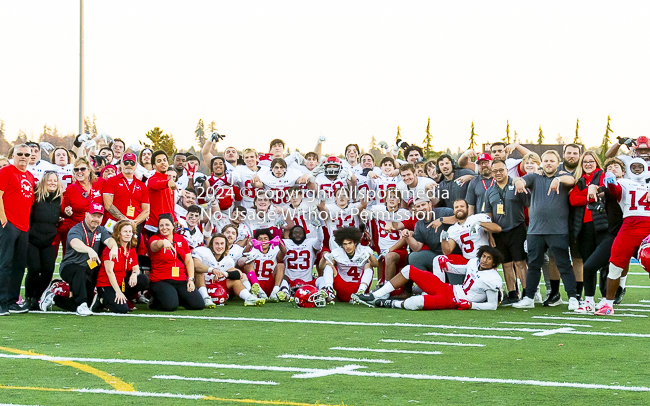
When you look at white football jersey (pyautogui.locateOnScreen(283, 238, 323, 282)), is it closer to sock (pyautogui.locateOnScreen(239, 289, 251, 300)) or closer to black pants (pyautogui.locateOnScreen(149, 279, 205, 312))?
sock (pyautogui.locateOnScreen(239, 289, 251, 300))

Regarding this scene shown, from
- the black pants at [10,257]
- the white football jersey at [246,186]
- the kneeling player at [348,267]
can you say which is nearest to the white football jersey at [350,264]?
the kneeling player at [348,267]

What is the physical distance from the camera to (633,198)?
9039 millimetres

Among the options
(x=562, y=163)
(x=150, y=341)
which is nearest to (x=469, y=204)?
(x=562, y=163)

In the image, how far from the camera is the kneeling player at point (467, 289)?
386 inches

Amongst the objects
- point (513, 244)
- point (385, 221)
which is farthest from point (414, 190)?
point (513, 244)

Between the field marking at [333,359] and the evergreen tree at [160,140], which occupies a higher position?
the evergreen tree at [160,140]

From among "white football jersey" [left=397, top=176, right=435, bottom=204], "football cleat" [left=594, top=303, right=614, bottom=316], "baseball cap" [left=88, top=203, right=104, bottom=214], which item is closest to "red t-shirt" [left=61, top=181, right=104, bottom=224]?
"baseball cap" [left=88, top=203, right=104, bottom=214]

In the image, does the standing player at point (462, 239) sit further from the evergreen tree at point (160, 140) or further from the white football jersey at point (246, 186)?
the evergreen tree at point (160, 140)

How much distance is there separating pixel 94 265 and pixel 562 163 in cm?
567

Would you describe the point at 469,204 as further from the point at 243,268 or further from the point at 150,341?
the point at 150,341

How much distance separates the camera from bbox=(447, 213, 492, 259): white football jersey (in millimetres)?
10289

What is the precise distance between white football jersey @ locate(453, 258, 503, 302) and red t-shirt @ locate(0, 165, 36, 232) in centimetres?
493

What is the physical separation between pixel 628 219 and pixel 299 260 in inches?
165

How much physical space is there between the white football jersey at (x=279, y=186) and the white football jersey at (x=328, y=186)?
1.12 feet
